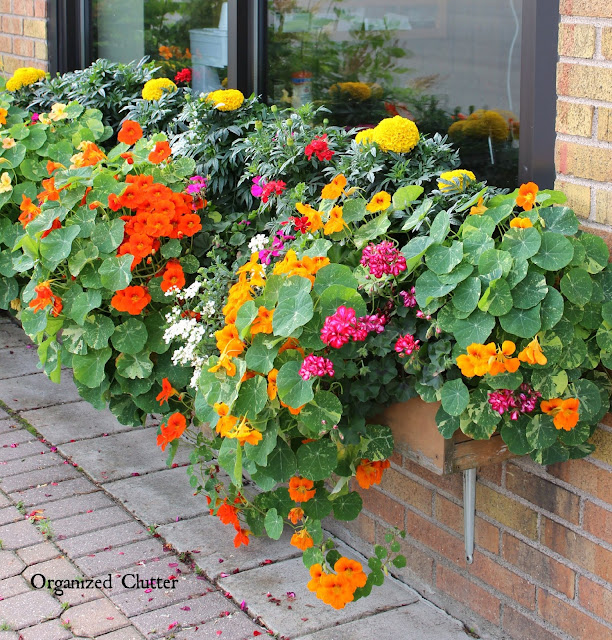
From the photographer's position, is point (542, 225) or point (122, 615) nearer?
point (542, 225)

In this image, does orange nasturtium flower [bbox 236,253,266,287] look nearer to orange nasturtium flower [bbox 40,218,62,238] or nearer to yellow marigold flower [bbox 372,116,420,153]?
yellow marigold flower [bbox 372,116,420,153]

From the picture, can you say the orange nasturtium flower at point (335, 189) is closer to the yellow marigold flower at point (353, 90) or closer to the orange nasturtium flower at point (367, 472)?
the orange nasturtium flower at point (367, 472)

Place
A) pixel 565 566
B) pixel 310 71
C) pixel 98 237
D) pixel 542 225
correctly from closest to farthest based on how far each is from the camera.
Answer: pixel 542 225
pixel 565 566
pixel 98 237
pixel 310 71

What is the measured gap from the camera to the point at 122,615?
2412 millimetres

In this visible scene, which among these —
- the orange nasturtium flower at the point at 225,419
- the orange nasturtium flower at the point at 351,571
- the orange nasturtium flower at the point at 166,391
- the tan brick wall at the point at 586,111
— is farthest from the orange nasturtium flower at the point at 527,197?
the orange nasturtium flower at the point at 166,391

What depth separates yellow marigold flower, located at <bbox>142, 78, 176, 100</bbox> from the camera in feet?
11.3

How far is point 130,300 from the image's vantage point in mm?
2594

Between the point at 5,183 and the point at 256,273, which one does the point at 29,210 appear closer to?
the point at 5,183

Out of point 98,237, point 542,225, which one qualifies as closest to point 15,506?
point 98,237

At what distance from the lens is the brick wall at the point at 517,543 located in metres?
2.10

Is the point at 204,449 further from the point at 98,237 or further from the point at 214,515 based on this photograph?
the point at 98,237

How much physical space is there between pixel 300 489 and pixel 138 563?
67 cm

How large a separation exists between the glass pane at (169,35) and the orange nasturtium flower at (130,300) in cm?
132

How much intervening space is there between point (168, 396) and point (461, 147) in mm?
1108
